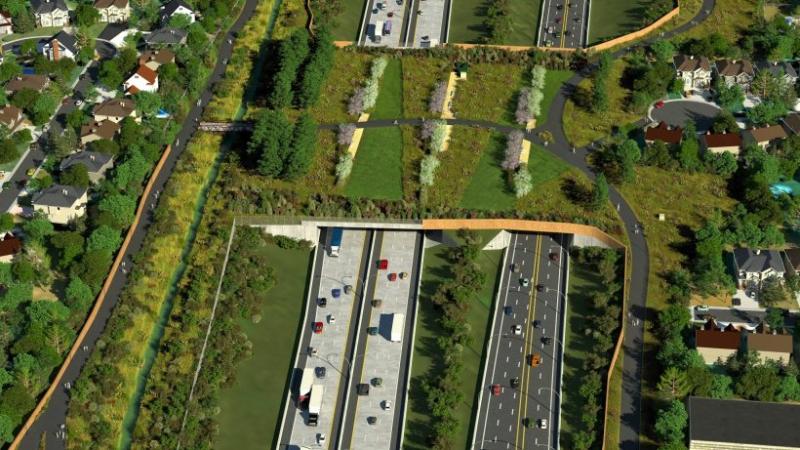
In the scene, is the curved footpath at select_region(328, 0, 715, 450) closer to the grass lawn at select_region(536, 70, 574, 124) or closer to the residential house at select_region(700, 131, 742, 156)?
the grass lawn at select_region(536, 70, 574, 124)

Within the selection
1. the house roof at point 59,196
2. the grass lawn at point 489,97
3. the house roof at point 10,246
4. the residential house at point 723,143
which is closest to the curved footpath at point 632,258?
the grass lawn at point 489,97

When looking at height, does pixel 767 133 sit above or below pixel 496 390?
above

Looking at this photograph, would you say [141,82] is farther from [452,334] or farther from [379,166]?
[452,334]

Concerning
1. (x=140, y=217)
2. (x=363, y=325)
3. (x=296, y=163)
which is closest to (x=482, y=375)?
(x=363, y=325)

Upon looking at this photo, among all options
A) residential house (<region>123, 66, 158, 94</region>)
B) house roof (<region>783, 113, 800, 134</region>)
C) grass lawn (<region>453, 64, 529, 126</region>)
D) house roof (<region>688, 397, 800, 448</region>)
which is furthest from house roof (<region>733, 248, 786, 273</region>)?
residential house (<region>123, 66, 158, 94</region>)

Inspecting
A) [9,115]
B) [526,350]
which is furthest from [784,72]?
[9,115]

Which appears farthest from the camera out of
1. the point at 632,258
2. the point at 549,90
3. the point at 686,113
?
the point at 549,90

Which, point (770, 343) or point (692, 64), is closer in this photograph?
point (770, 343)
